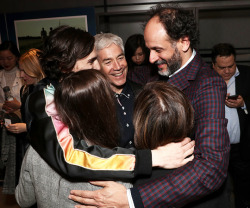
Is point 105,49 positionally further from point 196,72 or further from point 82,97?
point 82,97

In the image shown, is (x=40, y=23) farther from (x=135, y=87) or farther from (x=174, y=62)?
(x=174, y=62)

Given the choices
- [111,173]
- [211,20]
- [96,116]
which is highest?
[211,20]

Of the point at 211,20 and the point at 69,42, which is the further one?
the point at 211,20

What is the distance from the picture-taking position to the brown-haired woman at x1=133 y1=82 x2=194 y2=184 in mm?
1105

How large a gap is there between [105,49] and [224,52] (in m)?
1.58

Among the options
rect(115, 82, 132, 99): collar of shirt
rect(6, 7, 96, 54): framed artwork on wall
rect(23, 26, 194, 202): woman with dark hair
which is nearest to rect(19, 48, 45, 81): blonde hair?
rect(115, 82, 132, 99): collar of shirt

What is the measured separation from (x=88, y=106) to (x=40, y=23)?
11.1ft

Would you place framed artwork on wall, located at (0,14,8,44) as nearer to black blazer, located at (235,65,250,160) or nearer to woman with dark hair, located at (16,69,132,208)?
woman with dark hair, located at (16,69,132,208)

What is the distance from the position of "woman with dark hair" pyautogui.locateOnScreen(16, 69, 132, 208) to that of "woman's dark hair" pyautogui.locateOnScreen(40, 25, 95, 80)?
478 millimetres

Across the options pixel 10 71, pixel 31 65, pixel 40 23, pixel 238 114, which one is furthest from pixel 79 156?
pixel 40 23

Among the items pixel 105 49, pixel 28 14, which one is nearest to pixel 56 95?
pixel 105 49

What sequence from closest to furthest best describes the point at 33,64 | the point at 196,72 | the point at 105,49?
the point at 196,72, the point at 105,49, the point at 33,64

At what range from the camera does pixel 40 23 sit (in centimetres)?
397

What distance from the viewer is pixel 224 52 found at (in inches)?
115
